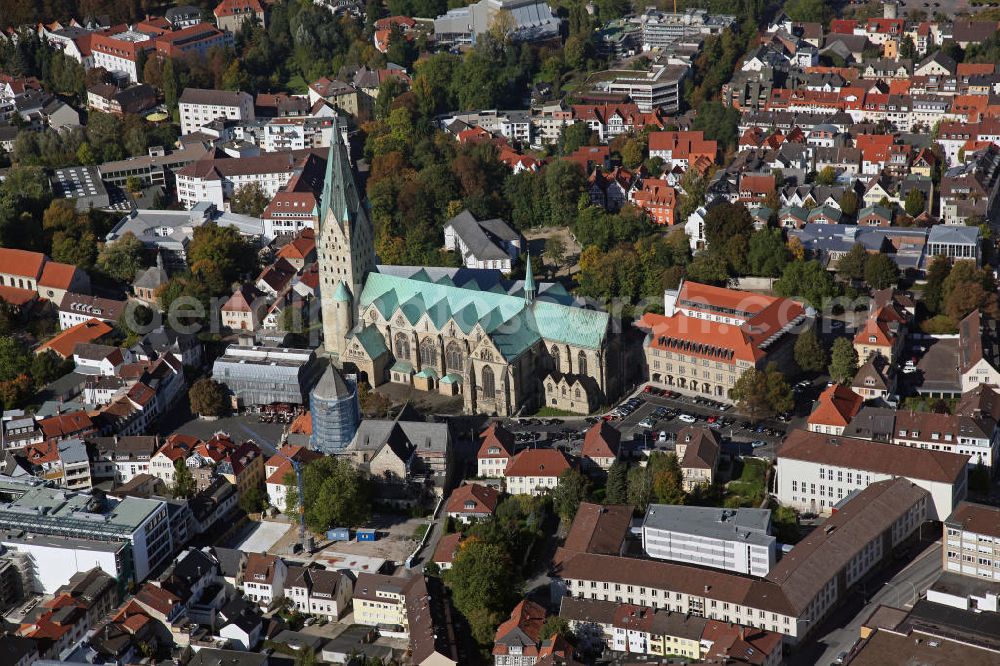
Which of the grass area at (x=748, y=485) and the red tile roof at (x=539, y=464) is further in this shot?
the red tile roof at (x=539, y=464)

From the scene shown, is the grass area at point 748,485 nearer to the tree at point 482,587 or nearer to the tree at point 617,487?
the tree at point 617,487

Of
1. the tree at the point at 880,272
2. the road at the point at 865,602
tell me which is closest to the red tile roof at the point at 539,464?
the road at the point at 865,602

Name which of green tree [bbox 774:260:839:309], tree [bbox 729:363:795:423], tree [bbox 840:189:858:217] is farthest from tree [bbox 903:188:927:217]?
tree [bbox 729:363:795:423]

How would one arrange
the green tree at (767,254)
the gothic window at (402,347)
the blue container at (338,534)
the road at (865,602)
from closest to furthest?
the road at (865,602) → the blue container at (338,534) → the gothic window at (402,347) → the green tree at (767,254)

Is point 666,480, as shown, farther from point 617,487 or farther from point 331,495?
point 331,495

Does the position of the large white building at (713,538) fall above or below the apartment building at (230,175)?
below

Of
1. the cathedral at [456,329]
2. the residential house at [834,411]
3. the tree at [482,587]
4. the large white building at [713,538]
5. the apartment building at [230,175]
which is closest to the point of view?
the tree at [482,587]

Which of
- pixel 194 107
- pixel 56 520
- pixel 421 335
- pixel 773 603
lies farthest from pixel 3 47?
pixel 773 603

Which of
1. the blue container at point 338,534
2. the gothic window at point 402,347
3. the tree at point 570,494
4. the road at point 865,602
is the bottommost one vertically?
the blue container at point 338,534
